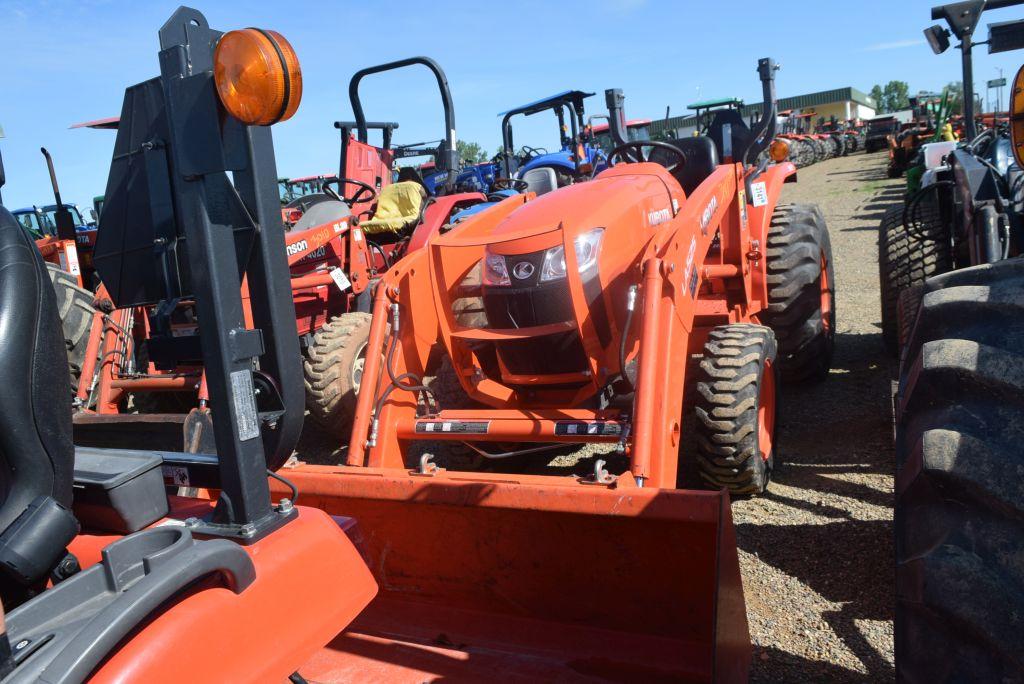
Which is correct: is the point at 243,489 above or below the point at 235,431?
below

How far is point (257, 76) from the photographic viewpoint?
1289mm

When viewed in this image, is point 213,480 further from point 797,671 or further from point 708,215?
point 708,215

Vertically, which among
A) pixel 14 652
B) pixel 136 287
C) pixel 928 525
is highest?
pixel 136 287

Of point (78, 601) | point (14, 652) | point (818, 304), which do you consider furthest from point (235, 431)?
point (818, 304)

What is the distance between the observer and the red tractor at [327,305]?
5062 millimetres

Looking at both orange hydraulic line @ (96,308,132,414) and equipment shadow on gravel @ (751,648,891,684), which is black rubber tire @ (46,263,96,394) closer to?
orange hydraulic line @ (96,308,132,414)

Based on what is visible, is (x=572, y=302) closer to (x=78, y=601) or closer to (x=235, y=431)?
(x=235, y=431)

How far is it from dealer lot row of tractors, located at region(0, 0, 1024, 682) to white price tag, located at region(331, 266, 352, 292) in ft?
0.64

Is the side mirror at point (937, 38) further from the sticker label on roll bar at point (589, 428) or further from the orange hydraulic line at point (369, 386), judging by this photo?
the orange hydraulic line at point (369, 386)

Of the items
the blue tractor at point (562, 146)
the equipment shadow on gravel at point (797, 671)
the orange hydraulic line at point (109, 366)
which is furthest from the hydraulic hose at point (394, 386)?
the blue tractor at point (562, 146)

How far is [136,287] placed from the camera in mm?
1754

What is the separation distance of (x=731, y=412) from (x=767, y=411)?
→ 63cm

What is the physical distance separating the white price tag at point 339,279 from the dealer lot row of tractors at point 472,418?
20cm

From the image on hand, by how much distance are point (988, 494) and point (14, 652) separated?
1.56 meters
